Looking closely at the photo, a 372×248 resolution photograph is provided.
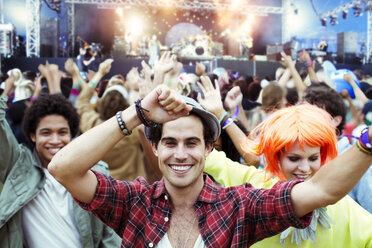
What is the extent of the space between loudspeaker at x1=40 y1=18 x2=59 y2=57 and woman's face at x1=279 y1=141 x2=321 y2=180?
1028 cm

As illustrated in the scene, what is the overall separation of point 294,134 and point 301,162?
0.13 meters

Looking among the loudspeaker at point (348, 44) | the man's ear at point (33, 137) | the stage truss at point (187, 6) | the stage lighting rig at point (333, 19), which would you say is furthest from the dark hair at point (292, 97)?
the stage truss at point (187, 6)

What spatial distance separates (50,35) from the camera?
34.8 feet

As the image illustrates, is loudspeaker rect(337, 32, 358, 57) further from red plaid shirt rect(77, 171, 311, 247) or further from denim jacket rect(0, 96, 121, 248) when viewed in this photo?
red plaid shirt rect(77, 171, 311, 247)

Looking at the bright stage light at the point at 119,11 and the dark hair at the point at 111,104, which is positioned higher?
the bright stage light at the point at 119,11

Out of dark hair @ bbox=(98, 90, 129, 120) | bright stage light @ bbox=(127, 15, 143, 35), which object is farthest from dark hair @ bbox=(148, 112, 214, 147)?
bright stage light @ bbox=(127, 15, 143, 35)

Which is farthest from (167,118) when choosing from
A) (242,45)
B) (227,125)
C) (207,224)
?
(242,45)

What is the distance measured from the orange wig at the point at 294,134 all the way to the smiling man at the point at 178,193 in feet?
1.02

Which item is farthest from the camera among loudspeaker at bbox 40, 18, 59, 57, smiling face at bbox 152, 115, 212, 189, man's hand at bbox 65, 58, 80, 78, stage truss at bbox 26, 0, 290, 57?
stage truss at bbox 26, 0, 290, 57

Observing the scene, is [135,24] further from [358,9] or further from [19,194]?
[19,194]

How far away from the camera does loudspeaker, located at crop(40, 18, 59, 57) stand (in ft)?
34.4

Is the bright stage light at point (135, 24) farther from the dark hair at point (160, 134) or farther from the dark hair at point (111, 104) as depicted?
the dark hair at point (160, 134)

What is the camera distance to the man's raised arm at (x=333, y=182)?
1.03 meters

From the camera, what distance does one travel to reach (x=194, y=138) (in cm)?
139
